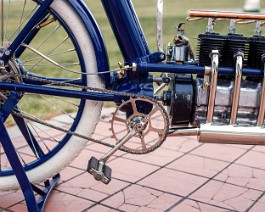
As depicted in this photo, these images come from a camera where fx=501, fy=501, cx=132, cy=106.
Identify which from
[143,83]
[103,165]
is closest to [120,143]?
[103,165]

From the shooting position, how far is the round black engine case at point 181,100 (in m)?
2.19

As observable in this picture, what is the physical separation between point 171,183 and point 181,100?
0.70m

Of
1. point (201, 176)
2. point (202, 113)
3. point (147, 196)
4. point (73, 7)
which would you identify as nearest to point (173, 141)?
point (201, 176)

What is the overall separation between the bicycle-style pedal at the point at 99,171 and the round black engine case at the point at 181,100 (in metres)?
0.37

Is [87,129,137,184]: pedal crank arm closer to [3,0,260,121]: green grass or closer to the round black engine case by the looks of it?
the round black engine case

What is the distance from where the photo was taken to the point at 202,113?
87.7 inches

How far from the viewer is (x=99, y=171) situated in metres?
2.19

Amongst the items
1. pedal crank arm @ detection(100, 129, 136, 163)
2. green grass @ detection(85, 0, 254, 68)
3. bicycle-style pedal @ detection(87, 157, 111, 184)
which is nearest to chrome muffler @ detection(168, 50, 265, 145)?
pedal crank arm @ detection(100, 129, 136, 163)

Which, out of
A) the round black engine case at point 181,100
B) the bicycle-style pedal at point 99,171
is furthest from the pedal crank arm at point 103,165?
the round black engine case at point 181,100

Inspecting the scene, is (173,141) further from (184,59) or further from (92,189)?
(184,59)

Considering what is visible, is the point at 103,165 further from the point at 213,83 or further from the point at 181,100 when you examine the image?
the point at 213,83

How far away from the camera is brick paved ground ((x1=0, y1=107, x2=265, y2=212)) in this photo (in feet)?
8.13

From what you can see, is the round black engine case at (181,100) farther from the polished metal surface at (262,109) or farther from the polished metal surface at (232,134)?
the polished metal surface at (262,109)

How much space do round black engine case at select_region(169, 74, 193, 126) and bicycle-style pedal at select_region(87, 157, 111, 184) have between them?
370mm
